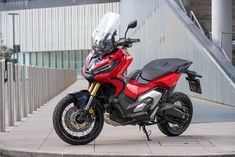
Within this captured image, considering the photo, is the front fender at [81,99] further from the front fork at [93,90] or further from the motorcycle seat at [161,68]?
the motorcycle seat at [161,68]

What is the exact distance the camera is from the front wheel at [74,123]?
8.00 m

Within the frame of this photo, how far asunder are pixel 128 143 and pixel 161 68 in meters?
1.21

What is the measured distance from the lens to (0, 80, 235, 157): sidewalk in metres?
7.45

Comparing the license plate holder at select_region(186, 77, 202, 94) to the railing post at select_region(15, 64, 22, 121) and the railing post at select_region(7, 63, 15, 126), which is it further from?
the railing post at select_region(15, 64, 22, 121)

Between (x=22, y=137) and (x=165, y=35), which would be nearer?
(x=22, y=137)

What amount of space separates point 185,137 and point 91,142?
149cm

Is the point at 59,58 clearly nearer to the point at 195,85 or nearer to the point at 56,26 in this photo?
the point at 56,26

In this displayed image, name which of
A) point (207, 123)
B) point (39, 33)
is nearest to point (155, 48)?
point (207, 123)

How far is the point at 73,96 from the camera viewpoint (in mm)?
8062

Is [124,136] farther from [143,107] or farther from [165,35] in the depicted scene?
[165,35]

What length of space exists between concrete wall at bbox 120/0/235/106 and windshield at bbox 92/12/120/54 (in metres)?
7.09

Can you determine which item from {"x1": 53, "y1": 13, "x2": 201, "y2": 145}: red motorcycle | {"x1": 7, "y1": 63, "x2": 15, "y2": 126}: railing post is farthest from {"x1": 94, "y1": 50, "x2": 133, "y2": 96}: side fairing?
{"x1": 7, "y1": 63, "x2": 15, "y2": 126}: railing post

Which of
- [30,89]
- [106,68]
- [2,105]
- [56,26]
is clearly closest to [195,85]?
[106,68]

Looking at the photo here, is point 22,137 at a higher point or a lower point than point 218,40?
lower
